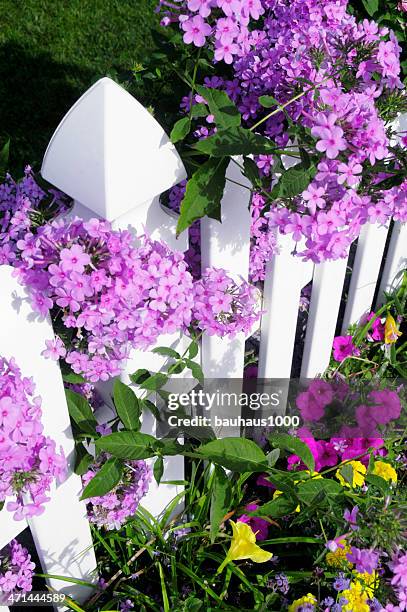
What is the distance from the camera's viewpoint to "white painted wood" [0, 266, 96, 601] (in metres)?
1.19

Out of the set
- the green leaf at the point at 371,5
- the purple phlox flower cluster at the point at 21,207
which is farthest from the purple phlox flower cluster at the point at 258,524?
the green leaf at the point at 371,5

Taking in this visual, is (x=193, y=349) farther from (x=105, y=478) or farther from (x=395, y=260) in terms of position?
(x=395, y=260)

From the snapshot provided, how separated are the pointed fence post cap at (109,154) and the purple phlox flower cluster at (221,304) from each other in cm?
28

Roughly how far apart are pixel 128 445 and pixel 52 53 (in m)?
Result: 2.98

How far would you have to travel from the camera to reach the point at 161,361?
161 centimetres

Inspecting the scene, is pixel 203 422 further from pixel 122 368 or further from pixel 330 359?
pixel 330 359

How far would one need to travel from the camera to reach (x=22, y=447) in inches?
44.7

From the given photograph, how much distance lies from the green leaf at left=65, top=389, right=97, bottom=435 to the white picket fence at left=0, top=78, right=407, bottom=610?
0.03 meters

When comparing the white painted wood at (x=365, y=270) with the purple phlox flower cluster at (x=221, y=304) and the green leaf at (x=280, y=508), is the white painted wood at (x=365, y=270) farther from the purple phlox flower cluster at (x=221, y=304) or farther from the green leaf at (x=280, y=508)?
the green leaf at (x=280, y=508)

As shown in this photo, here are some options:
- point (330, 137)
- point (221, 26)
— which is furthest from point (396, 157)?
point (221, 26)

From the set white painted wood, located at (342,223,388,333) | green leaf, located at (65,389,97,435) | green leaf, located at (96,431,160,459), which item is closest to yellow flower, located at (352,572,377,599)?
green leaf, located at (96,431,160,459)

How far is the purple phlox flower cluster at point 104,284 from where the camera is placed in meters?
1.16

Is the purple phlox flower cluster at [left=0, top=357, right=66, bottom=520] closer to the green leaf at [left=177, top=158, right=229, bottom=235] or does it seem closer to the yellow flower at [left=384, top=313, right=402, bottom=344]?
the green leaf at [left=177, top=158, right=229, bottom=235]

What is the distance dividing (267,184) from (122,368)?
520 millimetres
